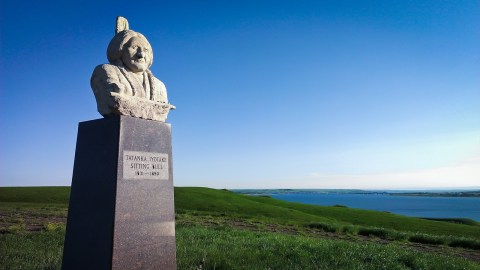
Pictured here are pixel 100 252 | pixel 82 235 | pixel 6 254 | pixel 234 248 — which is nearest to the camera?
pixel 100 252

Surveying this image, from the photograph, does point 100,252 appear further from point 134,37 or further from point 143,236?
point 134,37

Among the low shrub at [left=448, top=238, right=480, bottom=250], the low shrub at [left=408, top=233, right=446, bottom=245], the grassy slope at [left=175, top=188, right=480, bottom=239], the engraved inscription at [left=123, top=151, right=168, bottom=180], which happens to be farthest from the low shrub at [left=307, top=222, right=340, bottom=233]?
the engraved inscription at [left=123, top=151, right=168, bottom=180]

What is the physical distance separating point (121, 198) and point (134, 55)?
290 centimetres

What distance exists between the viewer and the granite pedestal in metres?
5.79

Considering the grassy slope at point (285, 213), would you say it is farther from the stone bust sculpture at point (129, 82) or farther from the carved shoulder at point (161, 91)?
the stone bust sculpture at point (129, 82)

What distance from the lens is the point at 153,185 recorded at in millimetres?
6426

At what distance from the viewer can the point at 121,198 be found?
5.81 m

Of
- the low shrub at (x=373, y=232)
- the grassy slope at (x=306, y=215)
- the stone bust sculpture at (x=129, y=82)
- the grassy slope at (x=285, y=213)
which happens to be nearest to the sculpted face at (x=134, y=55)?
the stone bust sculpture at (x=129, y=82)

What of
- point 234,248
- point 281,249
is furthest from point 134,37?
point 281,249

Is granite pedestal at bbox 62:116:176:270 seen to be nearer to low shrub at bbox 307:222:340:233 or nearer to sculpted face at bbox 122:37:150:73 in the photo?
sculpted face at bbox 122:37:150:73

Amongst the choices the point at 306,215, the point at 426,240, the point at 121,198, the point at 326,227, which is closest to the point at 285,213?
the point at 306,215

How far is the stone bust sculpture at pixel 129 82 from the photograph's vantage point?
249 inches

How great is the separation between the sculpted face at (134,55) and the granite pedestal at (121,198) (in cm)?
128

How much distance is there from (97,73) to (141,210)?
274 cm
